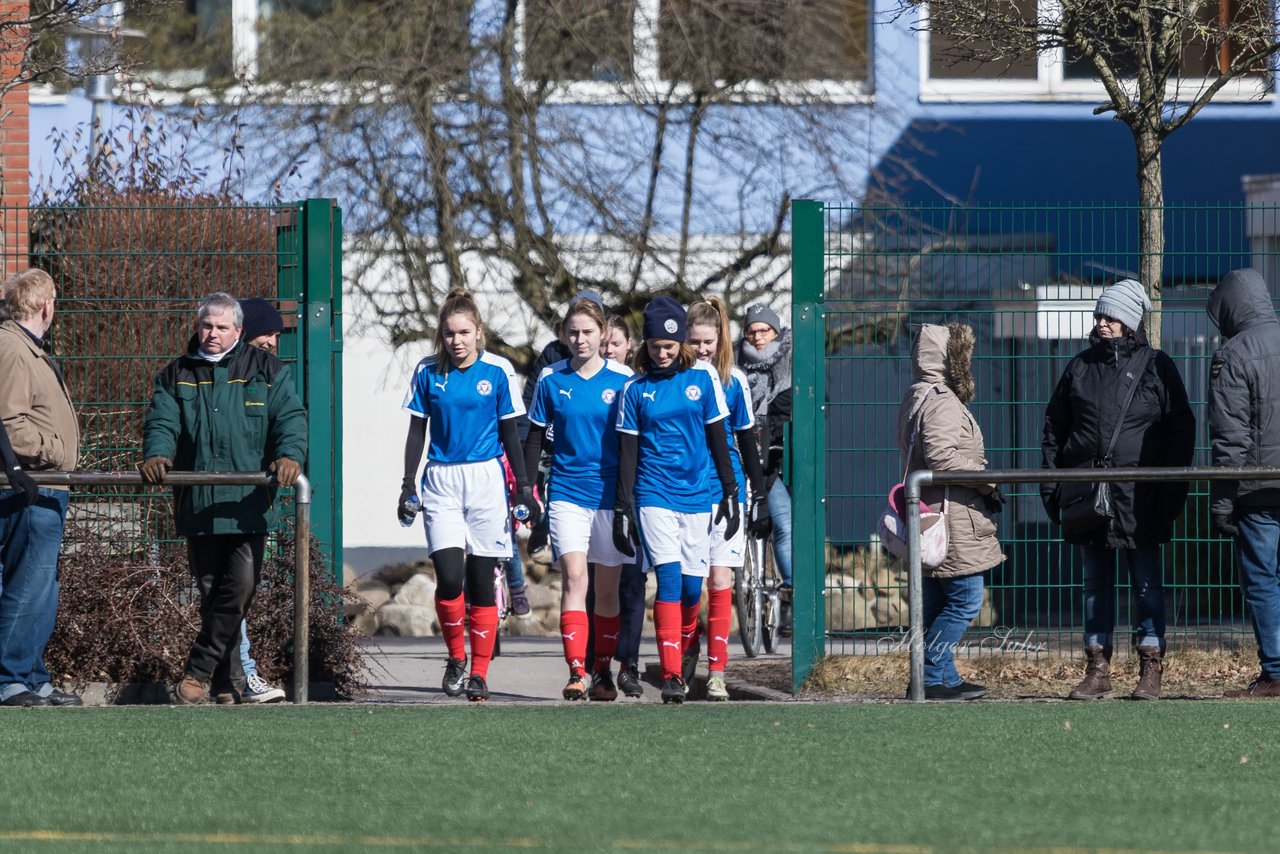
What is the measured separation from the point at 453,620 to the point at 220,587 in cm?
104

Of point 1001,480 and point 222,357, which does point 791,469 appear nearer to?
point 1001,480

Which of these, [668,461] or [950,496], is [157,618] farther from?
[950,496]

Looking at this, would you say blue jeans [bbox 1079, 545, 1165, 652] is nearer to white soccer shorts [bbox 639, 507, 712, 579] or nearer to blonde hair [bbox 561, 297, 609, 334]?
white soccer shorts [bbox 639, 507, 712, 579]

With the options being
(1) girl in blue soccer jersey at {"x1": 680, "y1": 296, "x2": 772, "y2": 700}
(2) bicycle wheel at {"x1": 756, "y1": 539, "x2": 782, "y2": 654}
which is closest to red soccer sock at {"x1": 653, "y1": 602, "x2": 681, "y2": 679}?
(1) girl in blue soccer jersey at {"x1": 680, "y1": 296, "x2": 772, "y2": 700}

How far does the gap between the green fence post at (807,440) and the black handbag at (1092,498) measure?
1.24m

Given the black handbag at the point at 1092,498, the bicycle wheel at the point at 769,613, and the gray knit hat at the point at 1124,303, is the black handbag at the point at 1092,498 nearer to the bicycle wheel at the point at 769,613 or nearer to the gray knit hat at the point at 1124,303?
the gray knit hat at the point at 1124,303

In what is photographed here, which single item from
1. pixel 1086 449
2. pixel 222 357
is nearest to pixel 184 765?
pixel 222 357

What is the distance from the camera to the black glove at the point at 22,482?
773cm

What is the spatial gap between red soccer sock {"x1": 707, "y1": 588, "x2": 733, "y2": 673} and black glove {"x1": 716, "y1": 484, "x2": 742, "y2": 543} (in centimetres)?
35

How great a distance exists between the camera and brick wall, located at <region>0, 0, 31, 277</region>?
996 cm

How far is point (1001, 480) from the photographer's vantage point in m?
8.04

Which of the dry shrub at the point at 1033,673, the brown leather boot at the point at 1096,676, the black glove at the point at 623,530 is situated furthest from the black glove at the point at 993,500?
the black glove at the point at 623,530

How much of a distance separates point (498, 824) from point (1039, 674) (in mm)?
4470

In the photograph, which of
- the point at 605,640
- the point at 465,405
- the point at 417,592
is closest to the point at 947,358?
the point at 605,640
